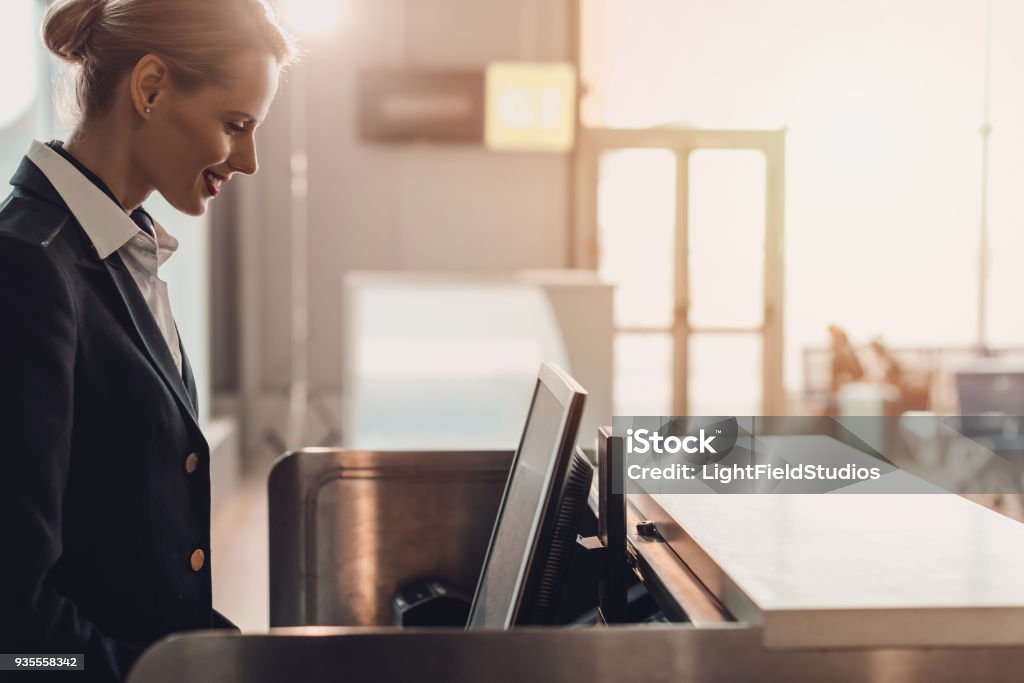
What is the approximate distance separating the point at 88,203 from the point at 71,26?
21 cm

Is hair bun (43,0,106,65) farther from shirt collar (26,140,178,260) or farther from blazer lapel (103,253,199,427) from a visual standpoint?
blazer lapel (103,253,199,427)

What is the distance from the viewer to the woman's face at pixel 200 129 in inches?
45.3

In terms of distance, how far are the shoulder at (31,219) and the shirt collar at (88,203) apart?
0.8 inches

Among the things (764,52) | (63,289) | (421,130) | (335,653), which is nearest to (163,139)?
(63,289)

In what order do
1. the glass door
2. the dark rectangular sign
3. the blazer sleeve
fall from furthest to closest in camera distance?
1. the glass door
2. the dark rectangular sign
3. the blazer sleeve

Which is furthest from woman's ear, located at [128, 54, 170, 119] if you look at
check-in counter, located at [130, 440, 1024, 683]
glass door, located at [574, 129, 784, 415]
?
glass door, located at [574, 129, 784, 415]

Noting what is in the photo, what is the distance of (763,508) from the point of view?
44.1 inches

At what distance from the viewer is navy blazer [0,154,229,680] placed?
91 centimetres

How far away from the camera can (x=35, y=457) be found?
2.99 ft

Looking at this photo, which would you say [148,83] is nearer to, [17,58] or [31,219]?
[31,219]

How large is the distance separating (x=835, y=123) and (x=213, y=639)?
750cm

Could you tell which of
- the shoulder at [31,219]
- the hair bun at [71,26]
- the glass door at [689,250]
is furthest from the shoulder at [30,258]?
the glass door at [689,250]

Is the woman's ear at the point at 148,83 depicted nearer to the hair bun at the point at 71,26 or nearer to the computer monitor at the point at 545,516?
the hair bun at the point at 71,26

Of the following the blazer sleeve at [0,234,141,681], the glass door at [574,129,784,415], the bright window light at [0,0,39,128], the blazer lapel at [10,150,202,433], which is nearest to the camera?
the blazer sleeve at [0,234,141,681]
